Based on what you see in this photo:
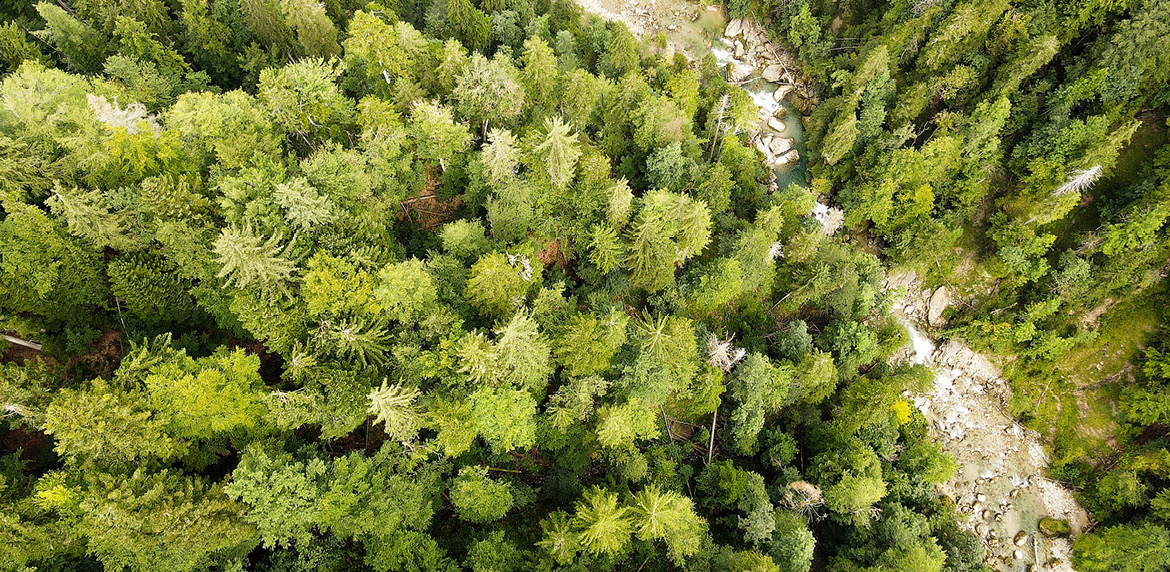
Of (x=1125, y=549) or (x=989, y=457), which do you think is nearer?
(x=1125, y=549)

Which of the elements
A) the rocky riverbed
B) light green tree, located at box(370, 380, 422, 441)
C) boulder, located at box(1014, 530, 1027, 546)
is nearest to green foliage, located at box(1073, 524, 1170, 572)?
the rocky riverbed

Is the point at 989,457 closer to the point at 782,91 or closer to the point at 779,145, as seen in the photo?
the point at 779,145

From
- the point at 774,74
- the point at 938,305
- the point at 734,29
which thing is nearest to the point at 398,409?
the point at 938,305

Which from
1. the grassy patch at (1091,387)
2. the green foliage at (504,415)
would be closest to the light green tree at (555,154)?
the green foliage at (504,415)

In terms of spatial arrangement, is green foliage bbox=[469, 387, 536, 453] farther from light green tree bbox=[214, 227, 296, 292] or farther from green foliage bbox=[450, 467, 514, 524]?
light green tree bbox=[214, 227, 296, 292]

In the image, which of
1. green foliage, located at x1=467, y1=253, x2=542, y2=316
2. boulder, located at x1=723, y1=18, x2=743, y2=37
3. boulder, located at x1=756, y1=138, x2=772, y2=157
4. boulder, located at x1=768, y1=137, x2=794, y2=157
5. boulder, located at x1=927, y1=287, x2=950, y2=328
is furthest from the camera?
boulder, located at x1=723, y1=18, x2=743, y2=37

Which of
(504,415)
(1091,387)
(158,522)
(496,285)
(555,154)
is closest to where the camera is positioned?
(158,522)

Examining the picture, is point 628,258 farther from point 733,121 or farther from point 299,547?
point 299,547
